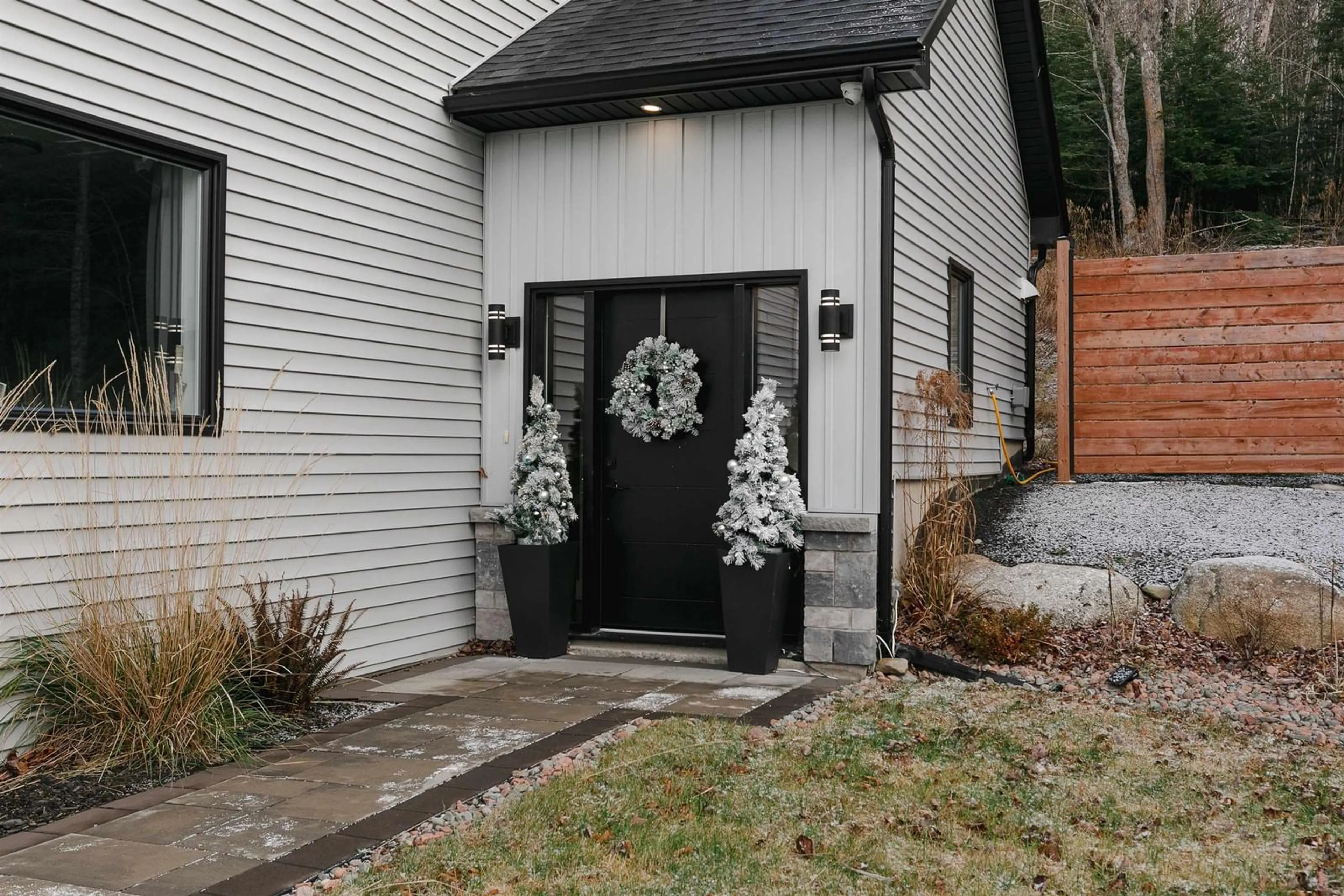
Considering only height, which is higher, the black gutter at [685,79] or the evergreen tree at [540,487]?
the black gutter at [685,79]

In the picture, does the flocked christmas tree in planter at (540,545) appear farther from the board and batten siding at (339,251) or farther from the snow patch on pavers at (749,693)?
the snow patch on pavers at (749,693)

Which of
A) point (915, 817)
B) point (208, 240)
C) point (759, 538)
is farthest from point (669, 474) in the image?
point (915, 817)

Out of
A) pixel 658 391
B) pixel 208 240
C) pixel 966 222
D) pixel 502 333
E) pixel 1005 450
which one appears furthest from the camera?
pixel 1005 450

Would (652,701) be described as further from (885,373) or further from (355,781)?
(885,373)

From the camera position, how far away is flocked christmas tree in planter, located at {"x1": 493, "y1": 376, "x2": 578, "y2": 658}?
6.47m

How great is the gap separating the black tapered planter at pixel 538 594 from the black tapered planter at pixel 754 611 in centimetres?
95

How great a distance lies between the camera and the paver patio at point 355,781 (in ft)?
10.5

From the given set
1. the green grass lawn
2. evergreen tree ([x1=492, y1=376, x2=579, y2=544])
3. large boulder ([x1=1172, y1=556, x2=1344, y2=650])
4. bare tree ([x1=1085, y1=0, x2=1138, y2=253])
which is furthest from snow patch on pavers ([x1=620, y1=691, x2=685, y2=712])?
bare tree ([x1=1085, y1=0, x2=1138, y2=253])

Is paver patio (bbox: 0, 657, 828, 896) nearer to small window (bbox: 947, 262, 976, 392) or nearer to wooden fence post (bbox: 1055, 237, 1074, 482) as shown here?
small window (bbox: 947, 262, 976, 392)

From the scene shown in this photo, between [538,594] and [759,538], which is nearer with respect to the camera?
[759,538]

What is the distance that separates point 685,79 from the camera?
20.5 feet

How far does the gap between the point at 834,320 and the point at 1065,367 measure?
3386mm

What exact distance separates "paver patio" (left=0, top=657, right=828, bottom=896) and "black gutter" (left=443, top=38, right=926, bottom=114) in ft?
10.00

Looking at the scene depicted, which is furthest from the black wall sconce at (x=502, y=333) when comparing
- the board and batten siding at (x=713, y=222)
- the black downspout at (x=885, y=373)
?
the black downspout at (x=885, y=373)
